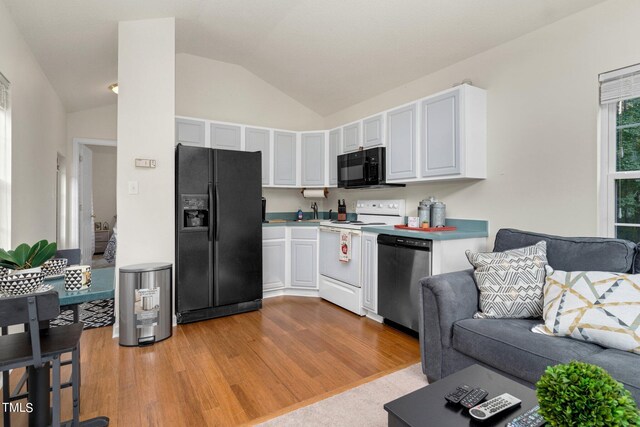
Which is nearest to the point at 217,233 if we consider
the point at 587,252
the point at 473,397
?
the point at 473,397

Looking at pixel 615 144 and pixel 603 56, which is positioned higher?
pixel 603 56

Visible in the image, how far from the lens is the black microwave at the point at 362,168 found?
3.65 m

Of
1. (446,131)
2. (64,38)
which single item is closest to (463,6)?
(446,131)

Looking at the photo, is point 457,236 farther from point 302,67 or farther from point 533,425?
point 302,67

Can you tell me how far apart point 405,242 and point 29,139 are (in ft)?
11.1

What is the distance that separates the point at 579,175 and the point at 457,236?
0.95 m

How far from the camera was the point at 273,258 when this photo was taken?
4.07 metres

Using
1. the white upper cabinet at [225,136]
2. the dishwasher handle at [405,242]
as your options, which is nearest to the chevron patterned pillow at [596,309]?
the dishwasher handle at [405,242]

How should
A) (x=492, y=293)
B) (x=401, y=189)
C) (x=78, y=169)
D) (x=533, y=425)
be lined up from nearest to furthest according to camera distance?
(x=533, y=425) < (x=492, y=293) < (x=401, y=189) < (x=78, y=169)

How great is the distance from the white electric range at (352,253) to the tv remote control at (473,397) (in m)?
2.18

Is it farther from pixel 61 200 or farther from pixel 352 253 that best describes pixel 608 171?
pixel 61 200

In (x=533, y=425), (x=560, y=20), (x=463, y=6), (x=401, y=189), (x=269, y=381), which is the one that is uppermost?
(x=463, y=6)

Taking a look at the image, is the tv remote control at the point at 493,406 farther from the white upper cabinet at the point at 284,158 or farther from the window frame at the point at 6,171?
the white upper cabinet at the point at 284,158

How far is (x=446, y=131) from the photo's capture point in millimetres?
2965
